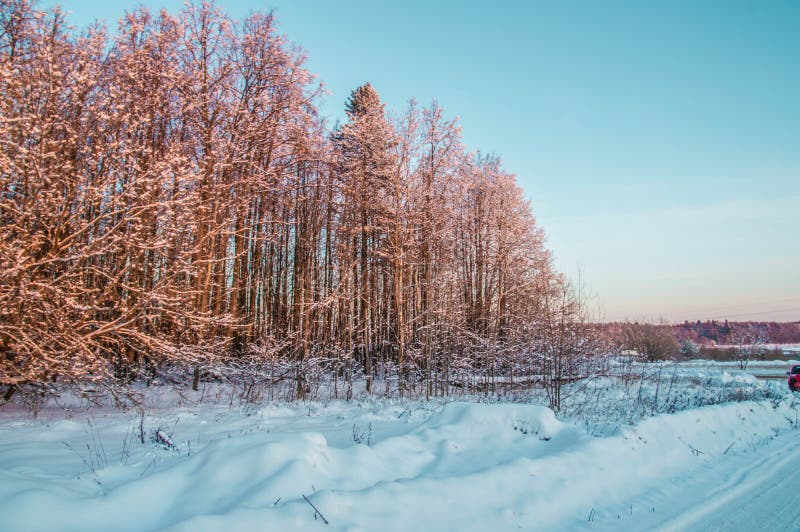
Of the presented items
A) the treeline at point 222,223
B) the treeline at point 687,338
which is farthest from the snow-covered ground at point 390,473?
the treeline at point 687,338

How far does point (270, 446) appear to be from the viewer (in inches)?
178

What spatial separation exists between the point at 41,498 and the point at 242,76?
13.8 metres

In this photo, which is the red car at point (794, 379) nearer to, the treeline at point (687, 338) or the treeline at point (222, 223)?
the treeline at point (687, 338)

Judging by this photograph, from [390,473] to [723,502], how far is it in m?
3.68

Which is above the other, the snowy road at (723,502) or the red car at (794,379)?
the snowy road at (723,502)

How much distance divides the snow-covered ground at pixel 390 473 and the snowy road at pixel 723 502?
0.09ft

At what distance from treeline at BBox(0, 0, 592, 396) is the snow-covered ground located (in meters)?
2.39

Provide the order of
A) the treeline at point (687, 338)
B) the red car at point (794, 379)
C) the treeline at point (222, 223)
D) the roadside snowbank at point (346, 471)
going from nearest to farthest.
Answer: the roadside snowbank at point (346, 471)
the treeline at point (222, 223)
the red car at point (794, 379)
the treeline at point (687, 338)

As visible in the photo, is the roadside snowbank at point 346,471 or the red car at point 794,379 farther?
the red car at point 794,379

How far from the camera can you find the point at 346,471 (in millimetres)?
4562

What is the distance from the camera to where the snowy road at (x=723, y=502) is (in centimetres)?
427

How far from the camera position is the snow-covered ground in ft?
11.4

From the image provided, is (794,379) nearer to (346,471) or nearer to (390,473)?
(390,473)

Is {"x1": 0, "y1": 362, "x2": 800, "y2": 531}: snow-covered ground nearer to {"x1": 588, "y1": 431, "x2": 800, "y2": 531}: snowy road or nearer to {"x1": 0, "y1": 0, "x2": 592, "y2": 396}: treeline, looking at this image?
{"x1": 588, "y1": 431, "x2": 800, "y2": 531}: snowy road
